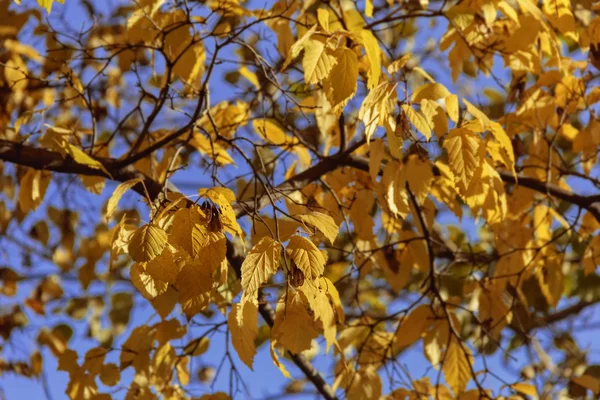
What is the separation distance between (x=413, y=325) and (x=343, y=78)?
35.9 inches

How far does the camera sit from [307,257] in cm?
120

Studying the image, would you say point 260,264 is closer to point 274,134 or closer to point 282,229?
point 282,229

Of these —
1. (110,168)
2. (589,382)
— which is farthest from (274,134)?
(589,382)

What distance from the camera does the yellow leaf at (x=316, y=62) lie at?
1.26m

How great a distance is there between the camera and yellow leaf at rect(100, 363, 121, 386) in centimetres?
190

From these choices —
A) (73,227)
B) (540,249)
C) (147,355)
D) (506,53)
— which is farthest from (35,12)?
(540,249)

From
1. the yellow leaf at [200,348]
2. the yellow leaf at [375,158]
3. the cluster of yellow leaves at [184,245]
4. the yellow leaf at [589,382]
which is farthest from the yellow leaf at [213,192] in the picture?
Answer: the yellow leaf at [589,382]

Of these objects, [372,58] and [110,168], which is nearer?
[372,58]

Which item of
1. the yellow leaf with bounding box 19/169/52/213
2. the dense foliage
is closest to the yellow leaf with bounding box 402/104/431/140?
the dense foliage

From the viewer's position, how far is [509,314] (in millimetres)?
2078

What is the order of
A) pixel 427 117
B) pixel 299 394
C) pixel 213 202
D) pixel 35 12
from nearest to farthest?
pixel 213 202 → pixel 427 117 → pixel 35 12 → pixel 299 394

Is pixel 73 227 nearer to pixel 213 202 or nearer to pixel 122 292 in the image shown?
pixel 122 292

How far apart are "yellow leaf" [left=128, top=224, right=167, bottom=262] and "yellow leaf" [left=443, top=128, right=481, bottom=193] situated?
0.60 metres

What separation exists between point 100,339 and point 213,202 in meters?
2.76
